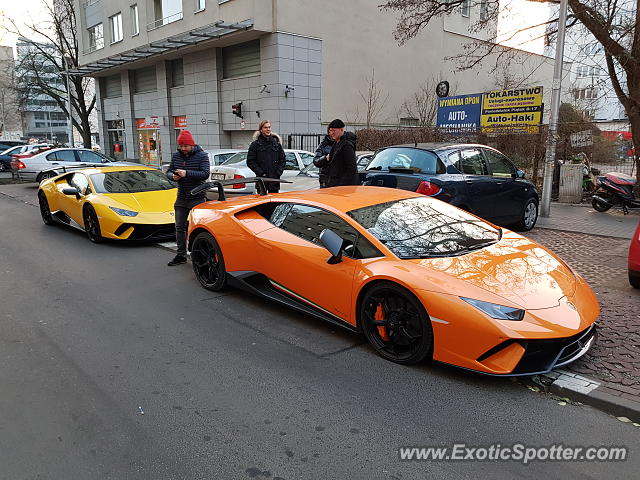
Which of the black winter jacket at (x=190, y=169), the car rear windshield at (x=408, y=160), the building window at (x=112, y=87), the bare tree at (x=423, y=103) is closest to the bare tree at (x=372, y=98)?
the bare tree at (x=423, y=103)

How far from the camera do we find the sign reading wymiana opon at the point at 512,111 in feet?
44.8

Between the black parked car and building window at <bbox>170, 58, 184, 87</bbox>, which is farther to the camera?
building window at <bbox>170, 58, 184, 87</bbox>

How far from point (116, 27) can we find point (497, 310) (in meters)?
33.8

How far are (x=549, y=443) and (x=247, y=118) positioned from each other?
21.1 meters

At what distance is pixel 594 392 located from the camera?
11.3 feet

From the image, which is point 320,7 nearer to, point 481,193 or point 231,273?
point 481,193

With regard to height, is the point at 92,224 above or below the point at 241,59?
below

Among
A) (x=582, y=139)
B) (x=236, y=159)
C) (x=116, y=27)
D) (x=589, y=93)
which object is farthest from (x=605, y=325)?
(x=116, y=27)

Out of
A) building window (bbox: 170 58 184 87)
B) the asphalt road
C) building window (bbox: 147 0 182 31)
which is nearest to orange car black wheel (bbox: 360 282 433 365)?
the asphalt road

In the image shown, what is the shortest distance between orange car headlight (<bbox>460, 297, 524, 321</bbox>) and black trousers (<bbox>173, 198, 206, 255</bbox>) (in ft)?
15.4

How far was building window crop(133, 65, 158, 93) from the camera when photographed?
29223 mm

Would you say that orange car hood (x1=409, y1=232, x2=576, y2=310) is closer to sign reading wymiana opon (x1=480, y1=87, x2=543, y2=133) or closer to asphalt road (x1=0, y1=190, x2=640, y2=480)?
asphalt road (x1=0, y1=190, x2=640, y2=480)

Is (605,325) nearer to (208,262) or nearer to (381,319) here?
(381,319)

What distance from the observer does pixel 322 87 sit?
22.4 meters
